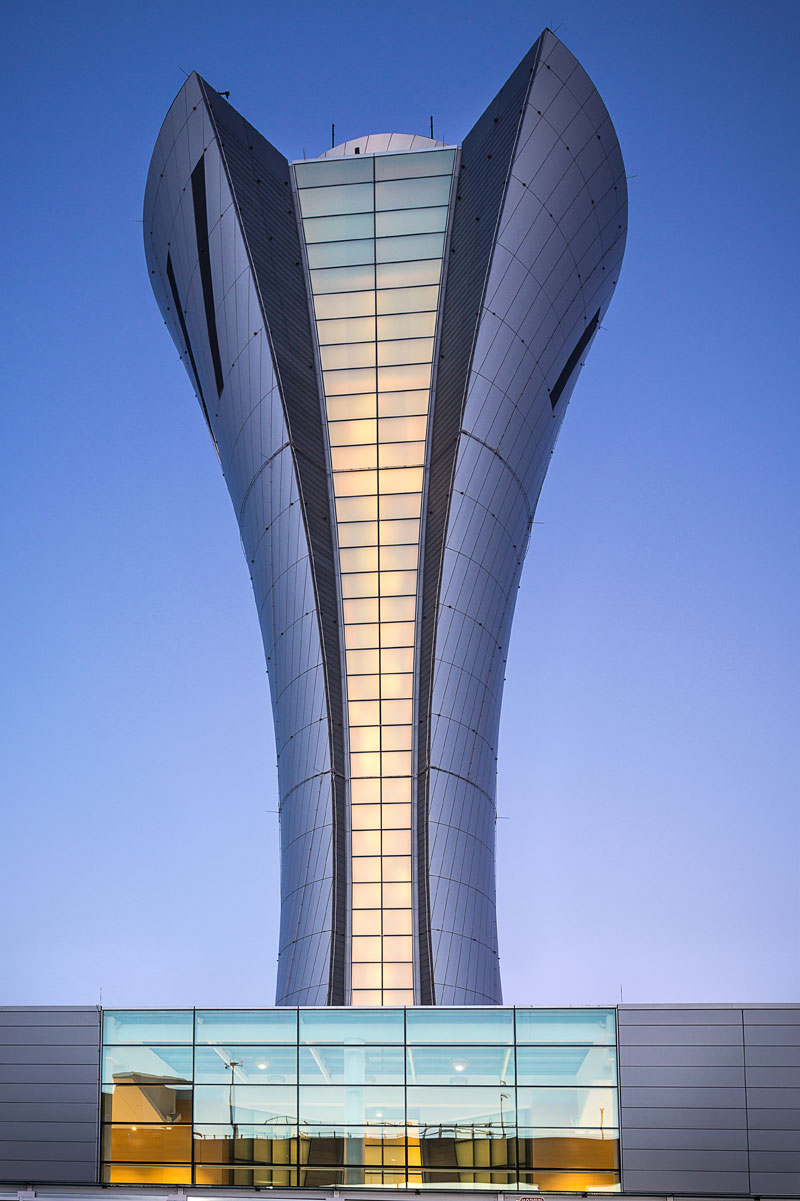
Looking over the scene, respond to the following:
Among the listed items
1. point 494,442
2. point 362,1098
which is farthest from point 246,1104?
point 494,442

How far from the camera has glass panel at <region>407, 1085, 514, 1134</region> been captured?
23500 mm

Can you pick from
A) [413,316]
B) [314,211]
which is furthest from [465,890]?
[314,211]

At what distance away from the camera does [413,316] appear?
40656 mm

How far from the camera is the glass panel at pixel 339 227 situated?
135ft

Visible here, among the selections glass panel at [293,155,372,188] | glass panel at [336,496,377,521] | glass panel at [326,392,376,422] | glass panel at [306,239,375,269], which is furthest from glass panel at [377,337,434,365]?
glass panel at [293,155,372,188]

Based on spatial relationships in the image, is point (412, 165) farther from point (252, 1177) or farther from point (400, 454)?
point (252, 1177)

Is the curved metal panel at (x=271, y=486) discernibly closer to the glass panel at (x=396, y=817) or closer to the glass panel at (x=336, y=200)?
the glass panel at (x=336, y=200)

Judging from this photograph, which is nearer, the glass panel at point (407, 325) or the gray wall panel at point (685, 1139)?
the gray wall panel at point (685, 1139)

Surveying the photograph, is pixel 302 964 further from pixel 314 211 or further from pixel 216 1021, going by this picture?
pixel 314 211

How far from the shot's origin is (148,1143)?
24.4 m

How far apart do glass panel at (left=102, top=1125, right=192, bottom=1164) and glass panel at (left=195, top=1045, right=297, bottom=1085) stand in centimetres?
100

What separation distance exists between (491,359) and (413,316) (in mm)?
4058

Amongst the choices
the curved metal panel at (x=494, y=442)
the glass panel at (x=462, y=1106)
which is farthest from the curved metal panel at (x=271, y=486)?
the glass panel at (x=462, y=1106)

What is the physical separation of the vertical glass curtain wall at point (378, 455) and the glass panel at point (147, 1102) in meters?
11.6
